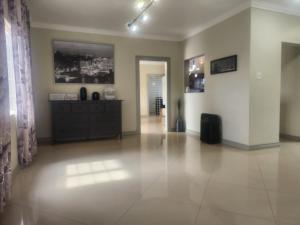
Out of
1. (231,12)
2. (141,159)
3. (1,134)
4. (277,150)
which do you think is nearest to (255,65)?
(231,12)

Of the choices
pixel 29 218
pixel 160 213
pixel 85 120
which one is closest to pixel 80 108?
pixel 85 120

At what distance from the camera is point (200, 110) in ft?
19.1

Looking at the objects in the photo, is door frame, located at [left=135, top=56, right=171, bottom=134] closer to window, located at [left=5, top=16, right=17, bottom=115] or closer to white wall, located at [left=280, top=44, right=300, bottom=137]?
white wall, located at [left=280, top=44, right=300, bottom=137]

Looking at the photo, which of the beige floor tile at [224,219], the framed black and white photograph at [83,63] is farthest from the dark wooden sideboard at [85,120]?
the beige floor tile at [224,219]

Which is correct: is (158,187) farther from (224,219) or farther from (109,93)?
(109,93)

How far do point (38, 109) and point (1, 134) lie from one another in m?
3.46

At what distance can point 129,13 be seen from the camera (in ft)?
15.0

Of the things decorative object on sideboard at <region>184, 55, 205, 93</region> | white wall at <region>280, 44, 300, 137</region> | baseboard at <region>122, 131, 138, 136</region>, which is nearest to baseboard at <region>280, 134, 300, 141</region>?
white wall at <region>280, 44, 300, 137</region>

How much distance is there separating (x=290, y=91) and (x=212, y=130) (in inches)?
89.6

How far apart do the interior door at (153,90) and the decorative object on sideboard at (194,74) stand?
4980 mm

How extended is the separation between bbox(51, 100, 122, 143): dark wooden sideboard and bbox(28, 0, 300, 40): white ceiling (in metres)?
1.91

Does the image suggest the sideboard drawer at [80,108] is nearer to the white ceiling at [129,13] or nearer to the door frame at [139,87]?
the door frame at [139,87]

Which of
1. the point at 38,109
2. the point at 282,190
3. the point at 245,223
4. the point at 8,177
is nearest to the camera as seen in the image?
the point at 245,223

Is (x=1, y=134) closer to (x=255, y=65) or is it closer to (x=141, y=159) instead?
(x=141, y=159)
